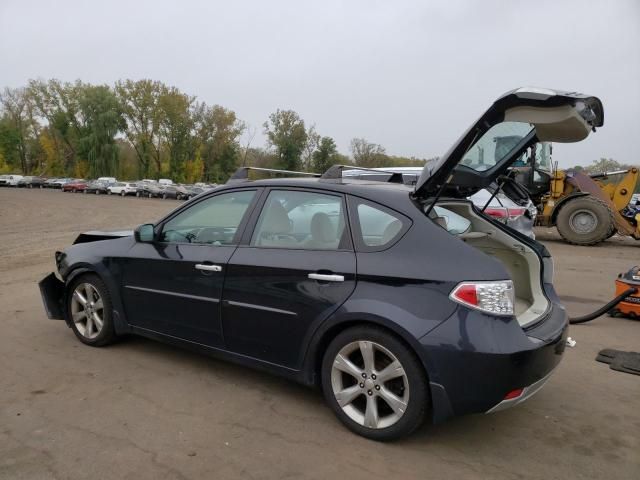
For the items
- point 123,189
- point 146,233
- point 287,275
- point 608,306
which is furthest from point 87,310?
point 123,189

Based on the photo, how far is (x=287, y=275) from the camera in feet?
10.6

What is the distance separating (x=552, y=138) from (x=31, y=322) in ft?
17.1

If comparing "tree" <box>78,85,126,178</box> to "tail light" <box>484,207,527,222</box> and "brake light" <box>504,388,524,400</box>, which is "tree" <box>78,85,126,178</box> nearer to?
"tail light" <box>484,207,527,222</box>

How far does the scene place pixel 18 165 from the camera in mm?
80688

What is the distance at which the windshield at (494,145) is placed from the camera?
313cm

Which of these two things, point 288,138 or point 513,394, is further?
point 288,138

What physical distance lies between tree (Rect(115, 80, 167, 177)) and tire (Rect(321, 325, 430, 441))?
72013mm

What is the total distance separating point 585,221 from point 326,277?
517 inches

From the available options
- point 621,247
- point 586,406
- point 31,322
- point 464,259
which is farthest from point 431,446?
point 621,247

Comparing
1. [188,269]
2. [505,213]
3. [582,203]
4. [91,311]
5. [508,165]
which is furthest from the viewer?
[582,203]

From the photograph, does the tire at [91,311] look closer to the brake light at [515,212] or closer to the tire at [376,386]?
the tire at [376,386]

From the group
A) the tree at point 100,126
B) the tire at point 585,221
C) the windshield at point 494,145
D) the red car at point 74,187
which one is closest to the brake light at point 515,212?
the windshield at point 494,145

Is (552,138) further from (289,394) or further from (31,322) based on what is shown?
(31,322)

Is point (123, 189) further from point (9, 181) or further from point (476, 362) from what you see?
point (476, 362)
